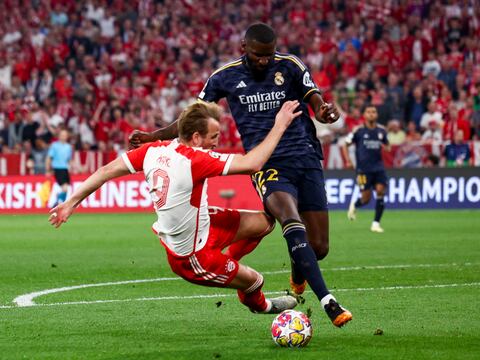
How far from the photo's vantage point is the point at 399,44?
2980 cm

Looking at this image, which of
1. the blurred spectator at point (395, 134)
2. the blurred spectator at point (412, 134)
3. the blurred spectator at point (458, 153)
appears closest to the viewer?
the blurred spectator at point (458, 153)

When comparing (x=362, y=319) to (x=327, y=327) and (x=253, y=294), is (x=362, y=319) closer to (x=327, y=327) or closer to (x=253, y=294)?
(x=327, y=327)

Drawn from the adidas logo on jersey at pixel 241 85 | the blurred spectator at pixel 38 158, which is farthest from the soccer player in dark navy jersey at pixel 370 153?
the adidas logo on jersey at pixel 241 85

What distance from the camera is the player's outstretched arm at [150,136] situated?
8.80m

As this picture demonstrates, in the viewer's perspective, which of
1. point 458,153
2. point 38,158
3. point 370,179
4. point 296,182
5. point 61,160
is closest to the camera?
point 296,182

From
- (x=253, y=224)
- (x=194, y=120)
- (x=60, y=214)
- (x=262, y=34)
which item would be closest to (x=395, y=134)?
(x=262, y=34)

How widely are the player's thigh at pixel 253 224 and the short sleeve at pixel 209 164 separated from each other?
0.92 meters

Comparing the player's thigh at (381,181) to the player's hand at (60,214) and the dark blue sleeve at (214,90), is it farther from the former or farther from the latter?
the player's hand at (60,214)

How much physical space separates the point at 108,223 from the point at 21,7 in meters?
12.8

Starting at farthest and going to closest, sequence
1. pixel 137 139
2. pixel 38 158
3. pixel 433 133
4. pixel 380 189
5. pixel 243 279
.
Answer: pixel 38 158
pixel 433 133
pixel 380 189
pixel 137 139
pixel 243 279

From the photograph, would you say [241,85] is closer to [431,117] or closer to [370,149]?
[370,149]

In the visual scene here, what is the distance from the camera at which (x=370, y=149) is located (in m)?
20.9

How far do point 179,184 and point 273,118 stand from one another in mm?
1940

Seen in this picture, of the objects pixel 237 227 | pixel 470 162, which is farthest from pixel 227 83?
pixel 470 162
